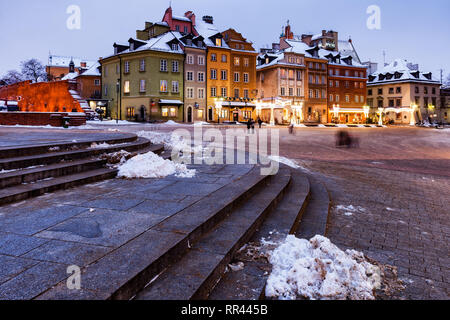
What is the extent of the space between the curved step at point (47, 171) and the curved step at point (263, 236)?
12.8 feet

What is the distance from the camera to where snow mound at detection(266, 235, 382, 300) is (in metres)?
2.94

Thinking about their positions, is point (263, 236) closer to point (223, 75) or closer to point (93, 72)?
point (223, 75)

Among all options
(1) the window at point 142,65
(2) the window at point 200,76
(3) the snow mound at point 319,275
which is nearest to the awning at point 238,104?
(2) the window at point 200,76

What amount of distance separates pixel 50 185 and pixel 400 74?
81863 millimetres

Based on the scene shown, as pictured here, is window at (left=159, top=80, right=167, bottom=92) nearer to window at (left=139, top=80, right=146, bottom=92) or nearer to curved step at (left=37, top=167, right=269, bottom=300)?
window at (left=139, top=80, right=146, bottom=92)

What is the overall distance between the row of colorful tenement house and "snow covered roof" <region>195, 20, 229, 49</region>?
0.18 meters

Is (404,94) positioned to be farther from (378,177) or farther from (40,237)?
(40,237)

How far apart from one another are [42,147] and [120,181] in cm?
204

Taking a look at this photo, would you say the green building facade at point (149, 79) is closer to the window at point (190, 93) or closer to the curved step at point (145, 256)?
the window at point (190, 93)

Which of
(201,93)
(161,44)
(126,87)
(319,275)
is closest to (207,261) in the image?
(319,275)

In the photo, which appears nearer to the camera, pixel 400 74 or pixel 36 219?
pixel 36 219

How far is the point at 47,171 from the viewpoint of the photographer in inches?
230

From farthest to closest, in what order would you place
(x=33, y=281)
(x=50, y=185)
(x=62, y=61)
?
(x=62, y=61) < (x=50, y=185) < (x=33, y=281)
